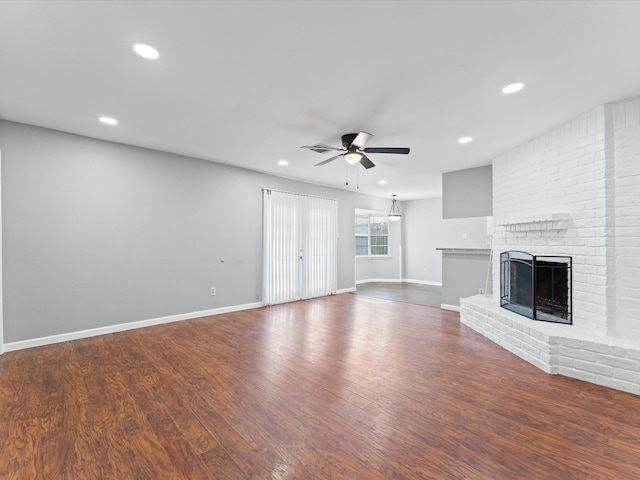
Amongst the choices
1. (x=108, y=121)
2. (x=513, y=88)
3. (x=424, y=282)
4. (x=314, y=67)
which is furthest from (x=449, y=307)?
(x=108, y=121)

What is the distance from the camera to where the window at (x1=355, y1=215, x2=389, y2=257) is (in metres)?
9.41

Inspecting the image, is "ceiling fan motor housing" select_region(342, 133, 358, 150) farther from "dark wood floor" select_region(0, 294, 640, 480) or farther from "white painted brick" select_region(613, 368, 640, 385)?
"white painted brick" select_region(613, 368, 640, 385)

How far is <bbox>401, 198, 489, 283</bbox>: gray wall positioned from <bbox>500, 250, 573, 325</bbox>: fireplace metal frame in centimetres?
377

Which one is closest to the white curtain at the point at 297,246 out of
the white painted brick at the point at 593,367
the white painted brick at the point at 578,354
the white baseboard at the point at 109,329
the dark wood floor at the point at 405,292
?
the white baseboard at the point at 109,329

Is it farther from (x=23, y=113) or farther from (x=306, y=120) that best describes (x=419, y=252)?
(x=23, y=113)

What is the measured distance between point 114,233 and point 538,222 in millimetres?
5623

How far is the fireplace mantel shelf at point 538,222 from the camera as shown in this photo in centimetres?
326

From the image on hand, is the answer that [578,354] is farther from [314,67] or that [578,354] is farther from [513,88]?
[314,67]

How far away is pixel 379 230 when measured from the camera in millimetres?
9602

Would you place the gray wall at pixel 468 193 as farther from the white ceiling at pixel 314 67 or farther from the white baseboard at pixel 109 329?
the white baseboard at pixel 109 329

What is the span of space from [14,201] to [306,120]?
3.59 meters

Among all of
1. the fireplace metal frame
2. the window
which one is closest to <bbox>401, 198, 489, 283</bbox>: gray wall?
the window

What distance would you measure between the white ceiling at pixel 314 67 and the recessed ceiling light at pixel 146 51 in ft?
0.18

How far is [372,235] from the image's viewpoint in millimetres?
9547
